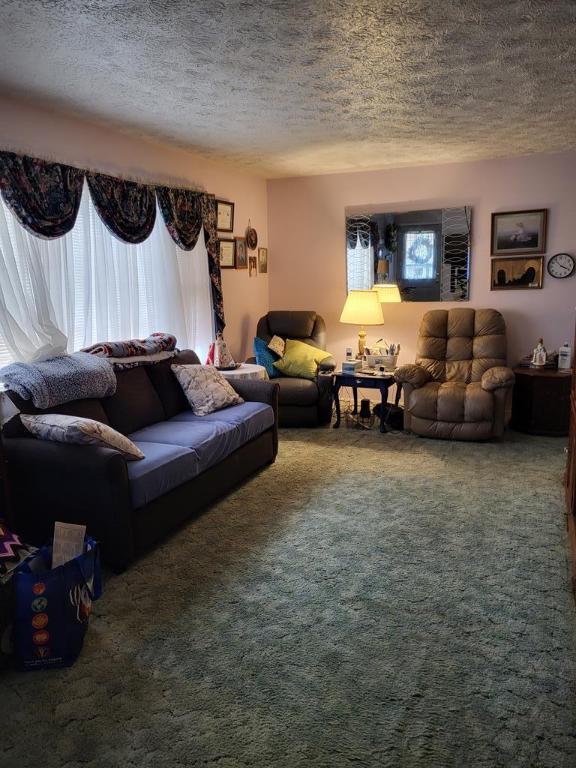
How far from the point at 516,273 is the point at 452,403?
1.58 meters

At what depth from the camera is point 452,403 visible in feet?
15.6

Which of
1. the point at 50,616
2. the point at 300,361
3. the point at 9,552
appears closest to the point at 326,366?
the point at 300,361

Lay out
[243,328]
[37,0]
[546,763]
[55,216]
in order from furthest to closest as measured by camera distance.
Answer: [243,328]
[55,216]
[37,0]
[546,763]

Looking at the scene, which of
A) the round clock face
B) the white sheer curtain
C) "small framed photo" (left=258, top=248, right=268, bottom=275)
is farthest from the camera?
"small framed photo" (left=258, top=248, right=268, bottom=275)

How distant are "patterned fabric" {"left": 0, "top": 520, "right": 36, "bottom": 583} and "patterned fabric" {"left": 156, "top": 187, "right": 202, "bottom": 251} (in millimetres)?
2940

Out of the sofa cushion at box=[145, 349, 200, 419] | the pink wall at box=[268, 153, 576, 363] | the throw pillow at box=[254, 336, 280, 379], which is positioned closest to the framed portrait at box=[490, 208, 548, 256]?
the pink wall at box=[268, 153, 576, 363]

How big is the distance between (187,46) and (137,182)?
6.06ft

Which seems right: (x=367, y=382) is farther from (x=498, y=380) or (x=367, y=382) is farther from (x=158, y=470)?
(x=158, y=470)

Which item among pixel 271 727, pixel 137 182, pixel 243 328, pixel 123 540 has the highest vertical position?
pixel 137 182

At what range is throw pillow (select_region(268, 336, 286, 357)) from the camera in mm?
5547

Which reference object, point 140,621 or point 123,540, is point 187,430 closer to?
point 123,540

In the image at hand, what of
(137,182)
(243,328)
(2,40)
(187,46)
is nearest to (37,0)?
(2,40)

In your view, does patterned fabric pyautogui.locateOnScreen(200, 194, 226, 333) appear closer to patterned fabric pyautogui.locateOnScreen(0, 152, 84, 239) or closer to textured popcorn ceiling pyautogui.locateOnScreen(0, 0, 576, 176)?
textured popcorn ceiling pyautogui.locateOnScreen(0, 0, 576, 176)

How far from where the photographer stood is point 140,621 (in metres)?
2.36
